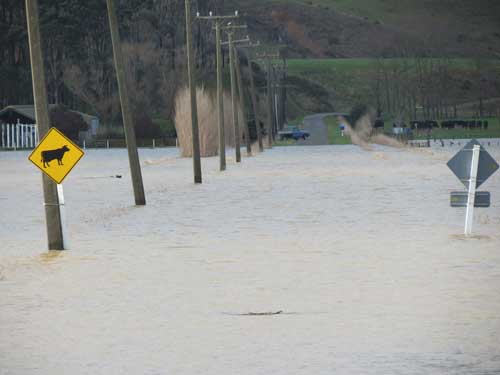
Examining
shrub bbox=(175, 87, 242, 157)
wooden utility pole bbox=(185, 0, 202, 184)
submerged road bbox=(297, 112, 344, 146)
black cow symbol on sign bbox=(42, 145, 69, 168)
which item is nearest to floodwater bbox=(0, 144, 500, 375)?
black cow symbol on sign bbox=(42, 145, 69, 168)

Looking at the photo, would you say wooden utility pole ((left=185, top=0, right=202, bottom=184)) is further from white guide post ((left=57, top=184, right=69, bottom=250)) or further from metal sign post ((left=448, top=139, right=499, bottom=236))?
white guide post ((left=57, top=184, right=69, bottom=250))

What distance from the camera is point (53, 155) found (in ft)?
67.1

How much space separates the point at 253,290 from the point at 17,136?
350ft

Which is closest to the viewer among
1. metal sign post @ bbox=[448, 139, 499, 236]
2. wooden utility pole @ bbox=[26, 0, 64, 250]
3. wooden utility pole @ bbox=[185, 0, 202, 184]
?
wooden utility pole @ bbox=[26, 0, 64, 250]

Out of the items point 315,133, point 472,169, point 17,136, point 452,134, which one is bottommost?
point 315,133

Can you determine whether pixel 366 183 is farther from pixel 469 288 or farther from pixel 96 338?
pixel 96 338

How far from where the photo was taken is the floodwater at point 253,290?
1111 centimetres

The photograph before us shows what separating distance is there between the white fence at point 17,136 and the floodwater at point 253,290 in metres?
87.0

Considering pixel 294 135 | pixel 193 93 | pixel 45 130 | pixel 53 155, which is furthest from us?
Result: pixel 294 135

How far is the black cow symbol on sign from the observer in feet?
66.6

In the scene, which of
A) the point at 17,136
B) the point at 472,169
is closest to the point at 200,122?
the point at 17,136

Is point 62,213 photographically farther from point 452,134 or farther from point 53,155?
point 452,134

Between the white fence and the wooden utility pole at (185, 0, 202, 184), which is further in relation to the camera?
the white fence

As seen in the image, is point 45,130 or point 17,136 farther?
point 17,136
